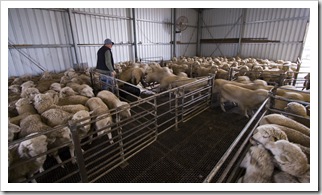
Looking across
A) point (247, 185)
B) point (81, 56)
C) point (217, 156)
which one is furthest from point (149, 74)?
point (247, 185)

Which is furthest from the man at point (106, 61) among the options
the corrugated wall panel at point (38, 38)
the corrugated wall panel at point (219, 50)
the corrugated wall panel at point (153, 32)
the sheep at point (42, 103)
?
the corrugated wall panel at point (219, 50)

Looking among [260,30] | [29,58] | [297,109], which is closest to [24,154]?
[297,109]

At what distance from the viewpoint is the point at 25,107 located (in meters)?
3.04

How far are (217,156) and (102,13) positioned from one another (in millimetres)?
9286

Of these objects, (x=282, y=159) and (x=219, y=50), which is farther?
(x=219, y=50)

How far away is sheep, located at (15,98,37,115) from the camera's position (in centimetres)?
299

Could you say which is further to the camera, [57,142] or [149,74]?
[149,74]

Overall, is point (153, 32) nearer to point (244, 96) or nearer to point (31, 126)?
point (244, 96)

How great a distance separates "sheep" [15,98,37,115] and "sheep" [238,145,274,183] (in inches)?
147

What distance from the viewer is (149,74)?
6.92 metres

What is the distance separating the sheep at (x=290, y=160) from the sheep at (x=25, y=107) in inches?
155

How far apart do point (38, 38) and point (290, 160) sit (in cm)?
915

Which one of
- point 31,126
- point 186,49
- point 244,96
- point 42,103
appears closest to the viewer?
point 31,126

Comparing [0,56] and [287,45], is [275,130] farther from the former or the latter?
[287,45]
